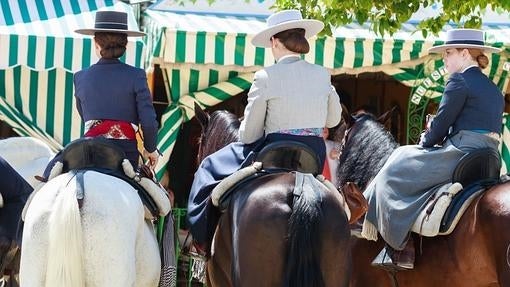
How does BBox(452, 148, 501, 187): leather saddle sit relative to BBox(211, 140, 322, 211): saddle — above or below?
below

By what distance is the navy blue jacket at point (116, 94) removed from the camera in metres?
7.64


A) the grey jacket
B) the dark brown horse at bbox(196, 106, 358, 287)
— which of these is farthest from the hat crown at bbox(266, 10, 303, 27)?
the dark brown horse at bbox(196, 106, 358, 287)

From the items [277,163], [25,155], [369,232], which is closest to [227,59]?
[25,155]

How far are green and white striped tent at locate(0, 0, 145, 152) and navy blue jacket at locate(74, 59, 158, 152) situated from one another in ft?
15.5

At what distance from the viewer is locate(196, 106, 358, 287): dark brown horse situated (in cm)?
664

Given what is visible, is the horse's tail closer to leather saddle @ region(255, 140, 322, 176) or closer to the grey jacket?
leather saddle @ region(255, 140, 322, 176)

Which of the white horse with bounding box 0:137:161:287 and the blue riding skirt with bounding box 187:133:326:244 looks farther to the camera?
the blue riding skirt with bounding box 187:133:326:244

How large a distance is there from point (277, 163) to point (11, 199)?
2355 mm

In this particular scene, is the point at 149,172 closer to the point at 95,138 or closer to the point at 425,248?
the point at 95,138

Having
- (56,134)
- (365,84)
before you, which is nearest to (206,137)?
(56,134)

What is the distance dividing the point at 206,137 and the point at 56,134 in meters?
4.53

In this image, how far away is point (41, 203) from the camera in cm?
665

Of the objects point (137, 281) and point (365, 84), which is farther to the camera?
point (365, 84)

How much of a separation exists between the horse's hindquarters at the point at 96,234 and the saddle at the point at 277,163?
2.50 feet
